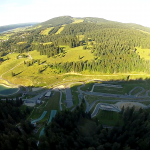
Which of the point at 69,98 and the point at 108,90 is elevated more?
the point at 108,90

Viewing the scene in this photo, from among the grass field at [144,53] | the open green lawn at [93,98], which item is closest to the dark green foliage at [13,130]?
the open green lawn at [93,98]

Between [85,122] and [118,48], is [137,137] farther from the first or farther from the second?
[118,48]

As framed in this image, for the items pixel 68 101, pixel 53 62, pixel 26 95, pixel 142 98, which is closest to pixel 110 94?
pixel 142 98

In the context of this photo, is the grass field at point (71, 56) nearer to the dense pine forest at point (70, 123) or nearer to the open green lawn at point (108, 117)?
the dense pine forest at point (70, 123)

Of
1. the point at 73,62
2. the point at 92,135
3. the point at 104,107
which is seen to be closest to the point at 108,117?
the point at 104,107

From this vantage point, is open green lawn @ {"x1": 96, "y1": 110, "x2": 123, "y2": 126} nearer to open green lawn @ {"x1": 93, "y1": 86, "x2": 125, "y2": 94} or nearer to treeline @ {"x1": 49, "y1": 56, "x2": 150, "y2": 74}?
open green lawn @ {"x1": 93, "y1": 86, "x2": 125, "y2": 94}

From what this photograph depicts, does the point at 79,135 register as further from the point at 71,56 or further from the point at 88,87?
the point at 71,56
